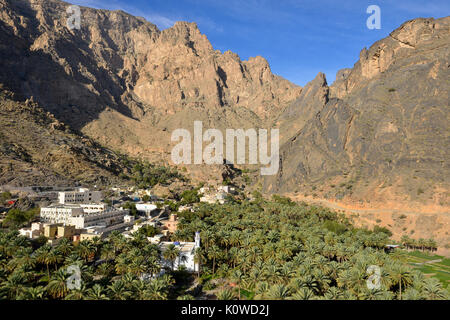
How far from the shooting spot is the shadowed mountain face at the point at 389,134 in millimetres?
84812

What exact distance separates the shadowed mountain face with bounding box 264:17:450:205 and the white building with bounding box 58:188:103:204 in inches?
2665

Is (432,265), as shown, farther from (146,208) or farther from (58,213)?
(58,213)

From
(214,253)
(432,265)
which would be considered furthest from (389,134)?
(214,253)

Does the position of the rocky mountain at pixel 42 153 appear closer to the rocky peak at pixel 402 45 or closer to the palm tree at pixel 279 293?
the palm tree at pixel 279 293

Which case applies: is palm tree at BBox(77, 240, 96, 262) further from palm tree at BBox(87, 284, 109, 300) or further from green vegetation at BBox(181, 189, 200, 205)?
green vegetation at BBox(181, 189, 200, 205)

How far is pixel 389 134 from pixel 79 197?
98.0 metres

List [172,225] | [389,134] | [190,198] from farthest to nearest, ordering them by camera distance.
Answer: [389,134], [190,198], [172,225]

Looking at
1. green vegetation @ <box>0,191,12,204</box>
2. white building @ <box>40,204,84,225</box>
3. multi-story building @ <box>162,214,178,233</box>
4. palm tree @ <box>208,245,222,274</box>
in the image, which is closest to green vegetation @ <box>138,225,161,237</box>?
multi-story building @ <box>162,214,178,233</box>

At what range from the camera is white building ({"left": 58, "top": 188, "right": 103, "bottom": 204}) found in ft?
240

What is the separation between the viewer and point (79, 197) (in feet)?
254

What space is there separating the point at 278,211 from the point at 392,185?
35.4 m

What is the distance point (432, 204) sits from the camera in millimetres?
75188

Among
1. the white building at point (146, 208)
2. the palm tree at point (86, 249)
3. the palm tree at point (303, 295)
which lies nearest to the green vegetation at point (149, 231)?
the palm tree at point (86, 249)
